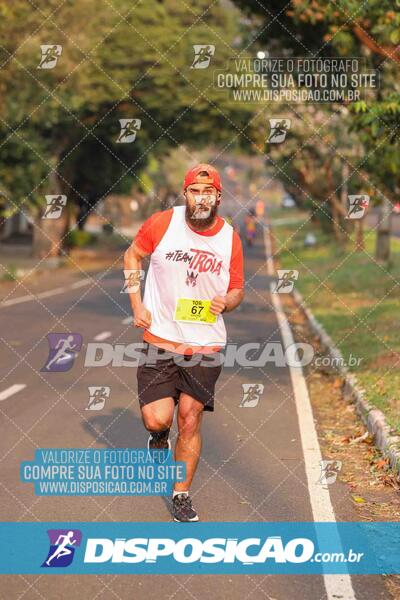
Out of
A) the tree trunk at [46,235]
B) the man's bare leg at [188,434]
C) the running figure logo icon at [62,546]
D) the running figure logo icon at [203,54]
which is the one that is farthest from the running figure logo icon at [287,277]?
the tree trunk at [46,235]

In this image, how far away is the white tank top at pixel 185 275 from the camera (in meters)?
7.20

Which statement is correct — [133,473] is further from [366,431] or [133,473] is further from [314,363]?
[314,363]

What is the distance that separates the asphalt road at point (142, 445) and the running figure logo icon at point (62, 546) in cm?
28

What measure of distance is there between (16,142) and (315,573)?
101 ft

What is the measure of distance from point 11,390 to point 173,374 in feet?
18.6

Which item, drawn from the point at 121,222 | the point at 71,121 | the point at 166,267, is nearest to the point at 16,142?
the point at 71,121

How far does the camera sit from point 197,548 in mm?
6621

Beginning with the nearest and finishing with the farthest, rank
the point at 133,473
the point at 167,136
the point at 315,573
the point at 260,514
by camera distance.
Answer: the point at 315,573 < the point at 260,514 < the point at 133,473 < the point at 167,136

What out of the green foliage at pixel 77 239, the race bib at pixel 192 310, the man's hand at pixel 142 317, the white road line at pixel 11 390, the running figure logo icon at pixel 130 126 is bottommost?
the green foliage at pixel 77 239

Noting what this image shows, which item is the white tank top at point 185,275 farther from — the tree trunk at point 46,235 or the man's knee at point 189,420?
the tree trunk at point 46,235

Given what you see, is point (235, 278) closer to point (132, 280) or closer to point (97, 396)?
Answer: point (132, 280)

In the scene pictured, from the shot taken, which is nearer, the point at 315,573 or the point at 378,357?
the point at 315,573

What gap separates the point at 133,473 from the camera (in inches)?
335

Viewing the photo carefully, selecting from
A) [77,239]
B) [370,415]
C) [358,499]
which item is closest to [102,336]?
[370,415]
